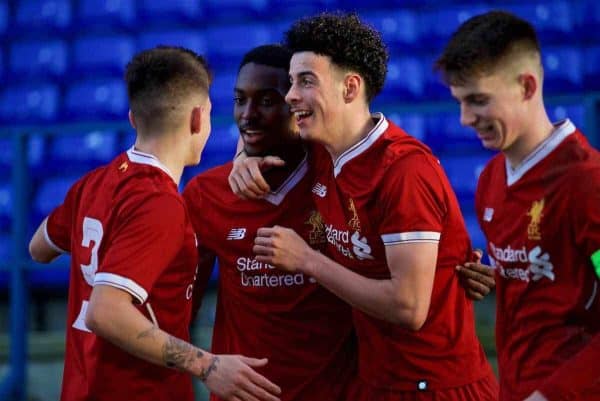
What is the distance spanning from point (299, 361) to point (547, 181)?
110 cm

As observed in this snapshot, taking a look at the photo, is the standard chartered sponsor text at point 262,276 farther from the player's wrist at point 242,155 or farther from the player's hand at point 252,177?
the player's wrist at point 242,155

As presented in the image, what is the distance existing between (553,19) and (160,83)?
5.13 meters

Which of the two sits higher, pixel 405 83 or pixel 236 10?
pixel 236 10

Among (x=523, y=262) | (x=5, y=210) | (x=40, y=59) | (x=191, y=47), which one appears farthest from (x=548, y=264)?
(x=40, y=59)

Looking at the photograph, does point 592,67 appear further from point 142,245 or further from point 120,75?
point 142,245

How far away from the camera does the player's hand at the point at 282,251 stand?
2.78 m

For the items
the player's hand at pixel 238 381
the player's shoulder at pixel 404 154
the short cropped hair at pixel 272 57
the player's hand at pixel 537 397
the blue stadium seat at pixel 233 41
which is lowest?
the player's hand at pixel 238 381

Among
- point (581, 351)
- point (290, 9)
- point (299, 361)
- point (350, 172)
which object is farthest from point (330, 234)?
point (290, 9)

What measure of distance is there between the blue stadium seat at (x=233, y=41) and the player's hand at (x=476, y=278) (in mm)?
5179

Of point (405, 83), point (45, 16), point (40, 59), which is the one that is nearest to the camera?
point (405, 83)

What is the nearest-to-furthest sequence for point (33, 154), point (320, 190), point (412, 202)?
point (412, 202) < point (320, 190) < point (33, 154)

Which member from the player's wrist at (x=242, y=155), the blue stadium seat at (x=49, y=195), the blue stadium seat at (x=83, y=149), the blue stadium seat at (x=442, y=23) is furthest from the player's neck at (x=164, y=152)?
the blue stadium seat at (x=442, y=23)

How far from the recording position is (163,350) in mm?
2531

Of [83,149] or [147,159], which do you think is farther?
[83,149]
